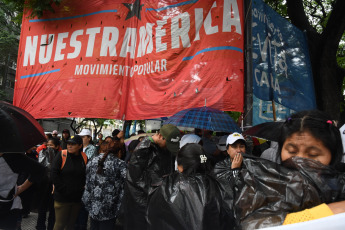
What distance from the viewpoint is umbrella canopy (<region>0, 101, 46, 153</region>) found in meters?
1.88

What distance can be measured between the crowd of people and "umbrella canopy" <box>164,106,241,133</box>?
279 millimetres

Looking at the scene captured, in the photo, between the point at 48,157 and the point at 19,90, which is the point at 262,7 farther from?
the point at 19,90

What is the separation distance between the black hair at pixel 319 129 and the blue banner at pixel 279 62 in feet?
10.4

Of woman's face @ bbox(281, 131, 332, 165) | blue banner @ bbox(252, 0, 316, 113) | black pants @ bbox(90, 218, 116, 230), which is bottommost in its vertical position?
black pants @ bbox(90, 218, 116, 230)

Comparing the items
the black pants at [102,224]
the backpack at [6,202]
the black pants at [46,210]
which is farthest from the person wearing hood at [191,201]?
the black pants at [46,210]

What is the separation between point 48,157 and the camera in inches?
208

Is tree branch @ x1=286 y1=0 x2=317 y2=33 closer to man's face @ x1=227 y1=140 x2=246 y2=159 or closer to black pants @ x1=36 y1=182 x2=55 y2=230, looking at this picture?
man's face @ x1=227 y1=140 x2=246 y2=159

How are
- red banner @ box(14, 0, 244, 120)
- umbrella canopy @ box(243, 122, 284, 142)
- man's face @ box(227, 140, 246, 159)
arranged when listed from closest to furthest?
umbrella canopy @ box(243, 122, 284, 142), man's face @ box(227, 140, 246, 159), red banner @ box(14, 0, 244, 120)

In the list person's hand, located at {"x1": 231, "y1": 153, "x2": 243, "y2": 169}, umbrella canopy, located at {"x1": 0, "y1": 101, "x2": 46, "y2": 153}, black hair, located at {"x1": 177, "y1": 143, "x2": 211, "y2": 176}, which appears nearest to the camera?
umbrella canopy, located at {"x1": 0, "y1": 101, "x2": 46, "y2": 153}

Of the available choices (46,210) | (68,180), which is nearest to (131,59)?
(68,180)

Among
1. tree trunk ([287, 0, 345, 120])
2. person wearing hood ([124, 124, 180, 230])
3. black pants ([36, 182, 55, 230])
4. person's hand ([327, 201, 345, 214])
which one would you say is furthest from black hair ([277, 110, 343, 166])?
tree trunk ([287, 0, 345, 120])

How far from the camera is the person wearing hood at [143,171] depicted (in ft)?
10.1

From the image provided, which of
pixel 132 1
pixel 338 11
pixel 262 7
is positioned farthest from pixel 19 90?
pixel 338 11

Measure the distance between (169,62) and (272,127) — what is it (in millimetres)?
2758
